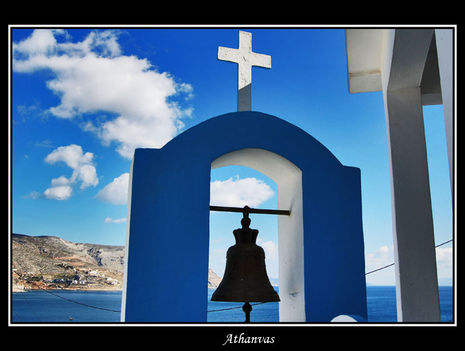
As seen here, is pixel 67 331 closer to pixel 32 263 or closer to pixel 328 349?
pixel 328 349

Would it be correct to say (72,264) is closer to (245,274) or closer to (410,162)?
(245,274)

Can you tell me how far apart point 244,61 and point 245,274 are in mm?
1962

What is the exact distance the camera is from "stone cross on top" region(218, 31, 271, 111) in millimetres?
3682

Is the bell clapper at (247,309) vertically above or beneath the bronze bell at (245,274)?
beneath

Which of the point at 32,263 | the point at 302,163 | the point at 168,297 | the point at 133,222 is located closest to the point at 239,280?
the point at 168,297

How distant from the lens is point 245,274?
2.79 m

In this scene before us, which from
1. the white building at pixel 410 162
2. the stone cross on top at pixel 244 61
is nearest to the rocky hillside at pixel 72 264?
the stone cross on top at pixel 244 61

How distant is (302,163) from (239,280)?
43.5 inches

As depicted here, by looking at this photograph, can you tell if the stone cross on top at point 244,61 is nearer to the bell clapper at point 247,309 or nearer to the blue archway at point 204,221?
the blue archway at point 204,221

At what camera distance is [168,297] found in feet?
9.40

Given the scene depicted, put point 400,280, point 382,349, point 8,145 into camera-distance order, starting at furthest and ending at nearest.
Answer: point 400,280, point 8,145, point 382,349

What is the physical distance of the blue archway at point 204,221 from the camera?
287 centimetres

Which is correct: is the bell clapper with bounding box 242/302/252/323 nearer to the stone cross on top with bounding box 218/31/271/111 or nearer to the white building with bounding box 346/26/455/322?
the white building with bounding box 346/26/455/322

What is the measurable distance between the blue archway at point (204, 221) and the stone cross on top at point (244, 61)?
1.10ft
